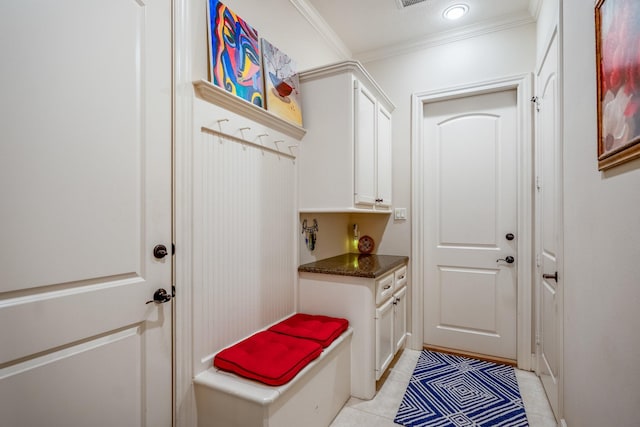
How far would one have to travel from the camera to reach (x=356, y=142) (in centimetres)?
217

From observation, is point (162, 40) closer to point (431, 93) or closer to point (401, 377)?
point (431, 93)

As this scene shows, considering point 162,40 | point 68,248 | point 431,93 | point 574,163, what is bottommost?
point 68,248

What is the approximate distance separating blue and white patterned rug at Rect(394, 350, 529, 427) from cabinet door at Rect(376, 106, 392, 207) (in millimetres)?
1376

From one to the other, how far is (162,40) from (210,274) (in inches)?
41.2

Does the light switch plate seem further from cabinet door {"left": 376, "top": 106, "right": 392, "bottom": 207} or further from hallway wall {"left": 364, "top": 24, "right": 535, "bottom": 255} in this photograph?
cabinet door {"left": 376, "top": 106, "right": 392, "bottom": 207}

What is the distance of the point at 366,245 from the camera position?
10.0 feet

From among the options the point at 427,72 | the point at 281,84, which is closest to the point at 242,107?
the point at 281,84

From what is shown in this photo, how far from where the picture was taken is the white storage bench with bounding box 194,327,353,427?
1.31 meters

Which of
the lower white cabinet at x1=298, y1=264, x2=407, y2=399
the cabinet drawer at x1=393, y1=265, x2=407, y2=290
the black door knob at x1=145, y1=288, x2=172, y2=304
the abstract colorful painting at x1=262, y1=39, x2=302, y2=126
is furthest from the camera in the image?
the cabinet drawer at x1=393, y1=265, x2=407, y2=290

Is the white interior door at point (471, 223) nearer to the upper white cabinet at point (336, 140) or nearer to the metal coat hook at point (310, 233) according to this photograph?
the upper white cabinet at point (336, 140)

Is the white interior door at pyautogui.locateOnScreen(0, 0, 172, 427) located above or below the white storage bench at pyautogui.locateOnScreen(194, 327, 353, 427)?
above

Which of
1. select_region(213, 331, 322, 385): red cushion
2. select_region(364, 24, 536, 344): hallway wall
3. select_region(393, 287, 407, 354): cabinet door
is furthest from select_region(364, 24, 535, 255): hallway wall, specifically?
select_region(213, 331, 322, 385): red cushion

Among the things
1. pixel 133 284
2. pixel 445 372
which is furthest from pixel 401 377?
pixel 133 284

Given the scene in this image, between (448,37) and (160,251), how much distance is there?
2893mm
